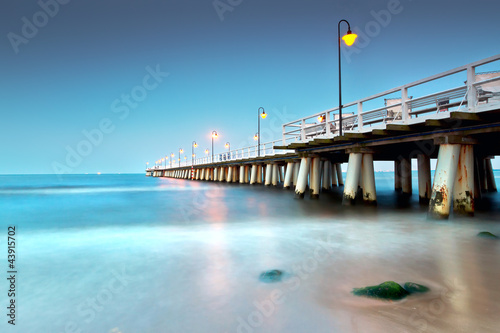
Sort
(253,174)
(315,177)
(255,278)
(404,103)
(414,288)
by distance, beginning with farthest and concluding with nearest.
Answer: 1. (253,174)
2. (315,177)
3. (404,103)
4. (255,278)
5. (414,288)

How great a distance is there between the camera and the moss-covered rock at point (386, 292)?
12.6 ft

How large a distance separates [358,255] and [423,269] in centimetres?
123

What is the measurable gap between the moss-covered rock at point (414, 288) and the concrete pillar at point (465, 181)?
634 centimetres

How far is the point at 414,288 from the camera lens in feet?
13.6

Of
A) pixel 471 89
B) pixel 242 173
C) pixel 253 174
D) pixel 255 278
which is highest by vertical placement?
pixel 471 89

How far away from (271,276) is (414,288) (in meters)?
2.12

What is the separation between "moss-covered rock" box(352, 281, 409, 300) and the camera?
3850mm

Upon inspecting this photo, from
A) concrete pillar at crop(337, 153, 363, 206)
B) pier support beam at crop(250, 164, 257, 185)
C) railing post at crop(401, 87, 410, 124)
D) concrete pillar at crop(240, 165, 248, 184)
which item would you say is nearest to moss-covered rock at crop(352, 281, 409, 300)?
railing post at crop(401, 87, 410, 124)

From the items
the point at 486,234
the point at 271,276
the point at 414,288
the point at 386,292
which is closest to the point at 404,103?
the point at 486,234

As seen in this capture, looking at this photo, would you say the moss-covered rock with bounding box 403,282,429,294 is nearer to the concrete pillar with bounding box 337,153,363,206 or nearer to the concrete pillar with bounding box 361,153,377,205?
the concrete pillar with bounding box 337,153,363,206

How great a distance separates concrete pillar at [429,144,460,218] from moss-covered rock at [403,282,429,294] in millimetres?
5662

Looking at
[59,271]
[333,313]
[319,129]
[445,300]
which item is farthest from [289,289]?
[319,129]

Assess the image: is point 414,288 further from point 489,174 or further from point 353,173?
point 489,174

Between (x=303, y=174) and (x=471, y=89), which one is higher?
(x=471, y=89)
